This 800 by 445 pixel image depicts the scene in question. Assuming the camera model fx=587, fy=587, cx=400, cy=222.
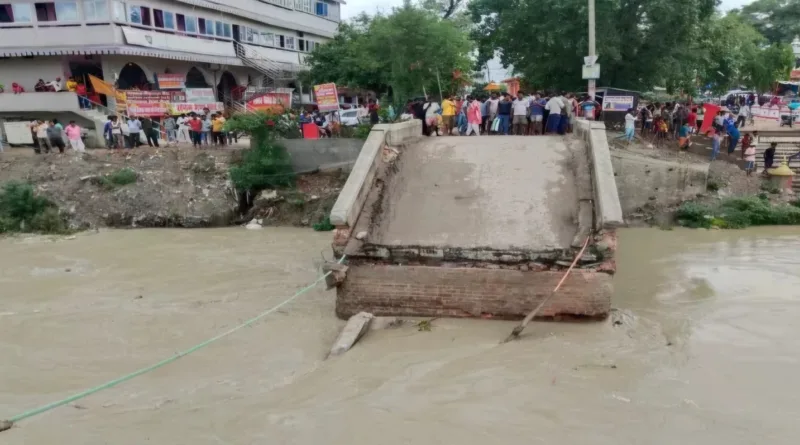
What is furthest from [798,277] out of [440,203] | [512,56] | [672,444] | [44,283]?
[512,56]

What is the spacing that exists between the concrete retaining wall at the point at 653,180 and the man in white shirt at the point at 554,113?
196cm

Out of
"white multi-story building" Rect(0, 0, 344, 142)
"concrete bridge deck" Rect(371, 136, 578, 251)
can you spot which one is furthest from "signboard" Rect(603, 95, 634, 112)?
"white multi-story building" Rect(0, 0, 344, 142)

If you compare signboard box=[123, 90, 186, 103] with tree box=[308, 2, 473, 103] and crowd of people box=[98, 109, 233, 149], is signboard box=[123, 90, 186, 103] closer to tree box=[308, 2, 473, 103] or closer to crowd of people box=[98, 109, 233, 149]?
crowd of people box=[98, 109, 233, 149]

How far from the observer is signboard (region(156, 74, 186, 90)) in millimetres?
25391

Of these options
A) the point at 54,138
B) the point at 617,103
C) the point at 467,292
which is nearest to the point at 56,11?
the point at 54,138

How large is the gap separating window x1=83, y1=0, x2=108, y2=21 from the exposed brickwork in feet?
65.6

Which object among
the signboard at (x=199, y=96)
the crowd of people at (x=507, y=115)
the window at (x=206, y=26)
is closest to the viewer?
the crowd of people at (x=507, y=115)

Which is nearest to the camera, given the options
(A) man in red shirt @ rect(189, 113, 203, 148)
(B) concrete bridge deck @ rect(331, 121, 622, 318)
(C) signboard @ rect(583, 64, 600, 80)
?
(B) concrete bridge deck @ rect(331, 121, 622, 318)

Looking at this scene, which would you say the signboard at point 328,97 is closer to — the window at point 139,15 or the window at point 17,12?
the window at point 139,15

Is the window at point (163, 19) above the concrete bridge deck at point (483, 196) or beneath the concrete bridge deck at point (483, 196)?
above

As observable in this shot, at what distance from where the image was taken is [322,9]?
39656 mm

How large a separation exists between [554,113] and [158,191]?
11.1 m

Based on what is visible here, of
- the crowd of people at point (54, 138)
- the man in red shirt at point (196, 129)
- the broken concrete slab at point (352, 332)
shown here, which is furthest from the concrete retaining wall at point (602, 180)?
the crowd of people at point (54, 138)

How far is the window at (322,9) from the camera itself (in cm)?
3912
